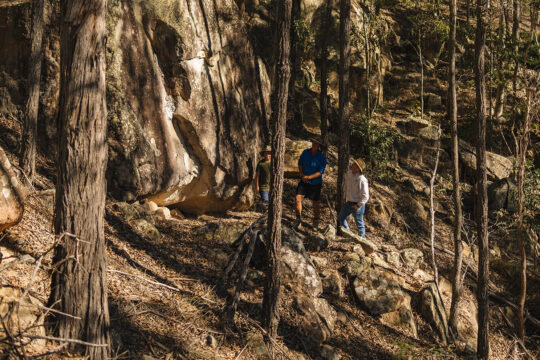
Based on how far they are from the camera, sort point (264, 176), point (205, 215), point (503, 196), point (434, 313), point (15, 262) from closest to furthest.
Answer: point (15, 262) < point (434, 313) < point (205, 215) < point (264, 176) < point (503, 196)

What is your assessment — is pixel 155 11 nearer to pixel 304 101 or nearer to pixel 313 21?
pixel 304 101

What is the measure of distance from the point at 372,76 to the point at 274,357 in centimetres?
1720

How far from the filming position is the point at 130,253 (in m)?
8.43

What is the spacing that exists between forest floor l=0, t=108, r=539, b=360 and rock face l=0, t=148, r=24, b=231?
0.62 meters

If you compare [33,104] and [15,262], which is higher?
[33,104]

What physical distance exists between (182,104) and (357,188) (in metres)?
4.86

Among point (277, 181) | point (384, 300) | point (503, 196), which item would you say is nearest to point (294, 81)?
point (503, 196)

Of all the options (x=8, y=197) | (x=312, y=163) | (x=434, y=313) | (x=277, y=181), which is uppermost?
(x=8, y=197)

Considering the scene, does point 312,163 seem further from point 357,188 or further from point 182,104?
point 182,104

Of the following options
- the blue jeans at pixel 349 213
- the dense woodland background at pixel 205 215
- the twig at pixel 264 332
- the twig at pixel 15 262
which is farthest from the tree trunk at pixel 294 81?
the twig at pixel 15 262

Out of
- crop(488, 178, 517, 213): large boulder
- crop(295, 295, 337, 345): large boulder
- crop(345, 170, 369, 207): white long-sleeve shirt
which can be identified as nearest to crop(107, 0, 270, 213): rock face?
crop(345, 170, 369, 207): white long-sleeve shirt

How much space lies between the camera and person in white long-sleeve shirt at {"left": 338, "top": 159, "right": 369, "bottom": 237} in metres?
10.9

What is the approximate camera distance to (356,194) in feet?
36.3

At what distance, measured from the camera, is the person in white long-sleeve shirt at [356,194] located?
35.7 feet
